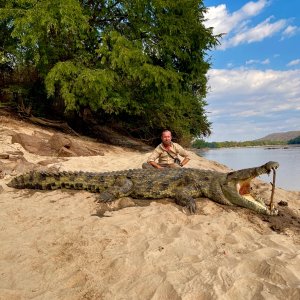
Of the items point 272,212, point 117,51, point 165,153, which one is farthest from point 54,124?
point 272,212

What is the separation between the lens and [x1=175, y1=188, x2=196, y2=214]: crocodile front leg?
17.4 feet

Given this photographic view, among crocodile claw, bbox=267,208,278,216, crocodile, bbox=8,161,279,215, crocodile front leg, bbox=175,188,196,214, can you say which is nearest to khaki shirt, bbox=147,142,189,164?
crocodile, bbox=8,161,279,215

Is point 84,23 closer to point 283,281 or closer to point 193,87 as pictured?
point 193,87

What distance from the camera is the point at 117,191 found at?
5.88 meters

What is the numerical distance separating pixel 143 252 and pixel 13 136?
8.30 metres

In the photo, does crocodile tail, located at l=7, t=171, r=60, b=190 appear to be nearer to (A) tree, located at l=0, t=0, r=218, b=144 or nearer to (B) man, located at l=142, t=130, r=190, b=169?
(B) man, located at l=142, t=130, r=190, b=169

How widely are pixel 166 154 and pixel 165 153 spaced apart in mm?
34

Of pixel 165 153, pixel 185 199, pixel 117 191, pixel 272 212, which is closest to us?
pixel 272 212

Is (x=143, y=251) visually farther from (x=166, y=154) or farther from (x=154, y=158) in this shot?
(x=166, y=154)

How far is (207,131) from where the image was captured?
862 inches

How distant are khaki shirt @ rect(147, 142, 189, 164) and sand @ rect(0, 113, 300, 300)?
82.0 inches

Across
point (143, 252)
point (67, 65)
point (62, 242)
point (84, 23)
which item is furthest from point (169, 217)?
point (84, 23)

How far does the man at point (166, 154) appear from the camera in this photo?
760cm

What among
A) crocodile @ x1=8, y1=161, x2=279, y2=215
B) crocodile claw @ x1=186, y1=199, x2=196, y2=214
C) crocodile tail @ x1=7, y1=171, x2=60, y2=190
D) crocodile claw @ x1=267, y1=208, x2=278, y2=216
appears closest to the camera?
crocodile claw @ x1=267, y1=208, x2=278, y2=216
